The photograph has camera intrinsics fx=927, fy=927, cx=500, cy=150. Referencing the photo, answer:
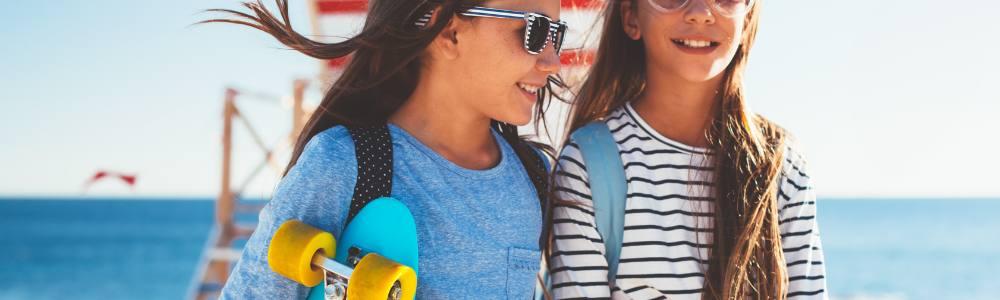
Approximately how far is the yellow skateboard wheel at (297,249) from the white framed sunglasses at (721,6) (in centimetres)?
107

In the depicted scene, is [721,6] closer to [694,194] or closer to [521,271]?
[694,194]

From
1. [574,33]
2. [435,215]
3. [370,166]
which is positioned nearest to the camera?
[370,166]

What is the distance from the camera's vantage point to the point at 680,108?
7.64ft

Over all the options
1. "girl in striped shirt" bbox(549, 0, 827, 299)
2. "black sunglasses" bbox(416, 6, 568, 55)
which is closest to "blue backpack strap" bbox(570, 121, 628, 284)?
"girl in striped shirt" bbox(549, 0, 827, 299)

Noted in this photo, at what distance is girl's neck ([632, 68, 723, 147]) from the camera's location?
232 centimetres

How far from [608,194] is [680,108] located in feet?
1.11

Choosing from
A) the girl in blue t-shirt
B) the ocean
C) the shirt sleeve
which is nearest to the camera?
the shirt sleeve

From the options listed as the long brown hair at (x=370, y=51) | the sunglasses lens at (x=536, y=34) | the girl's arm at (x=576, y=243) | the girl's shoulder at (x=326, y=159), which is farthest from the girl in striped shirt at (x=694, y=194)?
the girl's shoulder at (x=326, y=159)

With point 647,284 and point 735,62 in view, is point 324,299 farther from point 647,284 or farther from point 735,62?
point 735,62

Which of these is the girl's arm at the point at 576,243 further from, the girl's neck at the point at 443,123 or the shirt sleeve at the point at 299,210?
the shirt sleeve at the point at 299,210

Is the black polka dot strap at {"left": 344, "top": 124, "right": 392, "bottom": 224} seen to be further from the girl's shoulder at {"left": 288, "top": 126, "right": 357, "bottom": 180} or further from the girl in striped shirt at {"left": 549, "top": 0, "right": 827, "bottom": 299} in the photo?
the girl in striped shirt at {"left": 549, "top": 0, "right": 827, "bottom": 299}

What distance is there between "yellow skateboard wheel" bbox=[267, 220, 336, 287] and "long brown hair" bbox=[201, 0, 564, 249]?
341mm

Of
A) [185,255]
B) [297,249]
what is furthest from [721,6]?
[185,255]

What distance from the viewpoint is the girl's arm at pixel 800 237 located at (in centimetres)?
219
